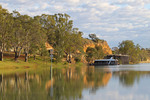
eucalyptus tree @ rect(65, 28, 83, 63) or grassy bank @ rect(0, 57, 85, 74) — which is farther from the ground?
eucalyptus tree @ rect(65, 28, 83, 63)

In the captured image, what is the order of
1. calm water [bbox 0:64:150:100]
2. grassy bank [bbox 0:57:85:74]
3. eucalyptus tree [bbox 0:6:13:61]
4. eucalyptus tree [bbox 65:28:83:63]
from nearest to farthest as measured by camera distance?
calm water [bbox 0:64:150:100]
grassy bank [bbox 0:57:85:74]
eucalyptus tree [bbox 0:6:13:61]
eucalyptus tree [bbox 65:28:83:63]

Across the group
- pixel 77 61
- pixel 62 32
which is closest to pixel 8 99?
pixel 62 32

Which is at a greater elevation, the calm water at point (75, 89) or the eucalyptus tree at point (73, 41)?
the eucalyptus tree at point (73, 41)

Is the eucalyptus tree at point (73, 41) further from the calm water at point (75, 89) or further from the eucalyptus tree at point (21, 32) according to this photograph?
the calm water at point (75, 89)

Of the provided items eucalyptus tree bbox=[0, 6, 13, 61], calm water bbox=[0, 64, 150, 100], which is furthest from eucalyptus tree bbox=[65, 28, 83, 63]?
calm water bbox=[0, 64, 150, 100]

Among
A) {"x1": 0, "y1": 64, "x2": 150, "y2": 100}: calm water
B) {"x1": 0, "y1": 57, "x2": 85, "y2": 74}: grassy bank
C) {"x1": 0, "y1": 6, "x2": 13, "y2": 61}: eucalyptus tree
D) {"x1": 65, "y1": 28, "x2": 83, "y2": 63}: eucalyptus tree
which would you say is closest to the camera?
{"x1": 0, "y1": 64, "x2": 150, "y2": 100}: calm water

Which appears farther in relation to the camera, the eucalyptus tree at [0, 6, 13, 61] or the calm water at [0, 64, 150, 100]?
the eucalyptus tree at [0, 6, 13, 61]

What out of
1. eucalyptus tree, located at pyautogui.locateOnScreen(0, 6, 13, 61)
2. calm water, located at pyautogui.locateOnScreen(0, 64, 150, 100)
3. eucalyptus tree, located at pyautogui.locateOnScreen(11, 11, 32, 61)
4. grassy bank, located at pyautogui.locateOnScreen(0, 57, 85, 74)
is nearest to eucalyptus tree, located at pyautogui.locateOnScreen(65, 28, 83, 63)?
grassy bank, located at pyautogui.locateOnScreen(0, 57, 85, 74)

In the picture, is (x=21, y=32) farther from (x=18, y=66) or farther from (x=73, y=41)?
(x=73, y=41)

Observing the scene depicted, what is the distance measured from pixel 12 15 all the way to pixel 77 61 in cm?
5786

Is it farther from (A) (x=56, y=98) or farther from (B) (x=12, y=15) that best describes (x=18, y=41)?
(A) (x=56, y=98)

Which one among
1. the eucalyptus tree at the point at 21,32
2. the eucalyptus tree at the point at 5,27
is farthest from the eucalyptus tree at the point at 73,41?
the eucalyptus tree at the point at 5,27

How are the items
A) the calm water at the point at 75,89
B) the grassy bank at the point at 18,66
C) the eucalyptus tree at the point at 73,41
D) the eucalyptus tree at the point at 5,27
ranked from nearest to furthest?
1. the calm water at the point at 75,89
2. the grassy bank at the point at 18,66
3. the eucalyptus tree at the point at 5,27
4. the eucalyptus tree at the point at 73,41

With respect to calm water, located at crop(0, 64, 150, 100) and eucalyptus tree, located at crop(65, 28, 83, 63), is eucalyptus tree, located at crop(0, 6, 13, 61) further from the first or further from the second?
calm water, located at crop(0, 64, 150, 100)
